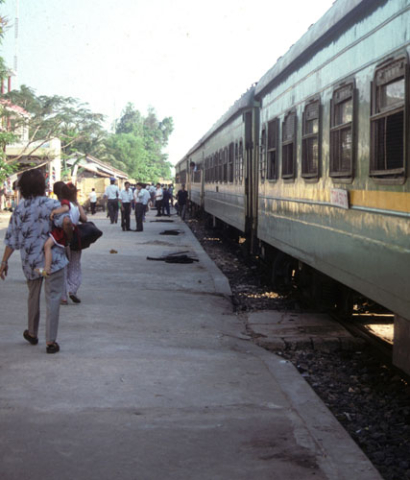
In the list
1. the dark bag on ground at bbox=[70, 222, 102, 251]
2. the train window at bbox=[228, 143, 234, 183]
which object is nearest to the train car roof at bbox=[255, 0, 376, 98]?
the dark bag on ground at bbox=[70, 222, 102, 251]

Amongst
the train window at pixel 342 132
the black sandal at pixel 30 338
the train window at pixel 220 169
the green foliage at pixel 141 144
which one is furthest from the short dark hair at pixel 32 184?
the green foliage at pixel 141 144

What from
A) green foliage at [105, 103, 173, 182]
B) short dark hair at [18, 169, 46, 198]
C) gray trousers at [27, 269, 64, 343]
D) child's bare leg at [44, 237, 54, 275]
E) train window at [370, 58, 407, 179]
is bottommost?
gray trousers at [27, 269, 64, 343]

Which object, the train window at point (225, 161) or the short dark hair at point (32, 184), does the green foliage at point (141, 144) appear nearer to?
the train window at point (225, 161)

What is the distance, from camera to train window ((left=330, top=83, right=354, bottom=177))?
6.86 meters

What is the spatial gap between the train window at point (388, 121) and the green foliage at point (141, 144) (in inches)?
4221

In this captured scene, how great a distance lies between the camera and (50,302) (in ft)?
23.3

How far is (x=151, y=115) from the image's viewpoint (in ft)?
633

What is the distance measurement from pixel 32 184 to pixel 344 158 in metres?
2.70

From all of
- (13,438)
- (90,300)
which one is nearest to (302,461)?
(13,438)

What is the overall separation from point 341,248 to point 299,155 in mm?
2397

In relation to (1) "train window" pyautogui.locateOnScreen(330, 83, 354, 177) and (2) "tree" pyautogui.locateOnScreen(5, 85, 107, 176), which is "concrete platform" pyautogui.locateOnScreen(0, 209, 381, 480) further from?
(2) "tree" pyautogui.locateOnScreen(5, 85, 107, 176)

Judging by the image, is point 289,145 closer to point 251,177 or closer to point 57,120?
point 251,177

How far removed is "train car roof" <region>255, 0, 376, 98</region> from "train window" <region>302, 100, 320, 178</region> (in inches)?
24.8

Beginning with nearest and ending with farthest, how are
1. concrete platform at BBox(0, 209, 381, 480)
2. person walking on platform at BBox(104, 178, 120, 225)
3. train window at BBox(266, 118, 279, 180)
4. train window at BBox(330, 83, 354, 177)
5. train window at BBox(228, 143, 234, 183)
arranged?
concrete platform at BBox(0, 209, 381, 480) → train window at BBox(330, 83, 354, 177) → train window at BBox(266, 118, 279, 180) → train window at BBox(228, 143, 234, 183) → person walking on platform at BBox(104, 178, 120, 225)
